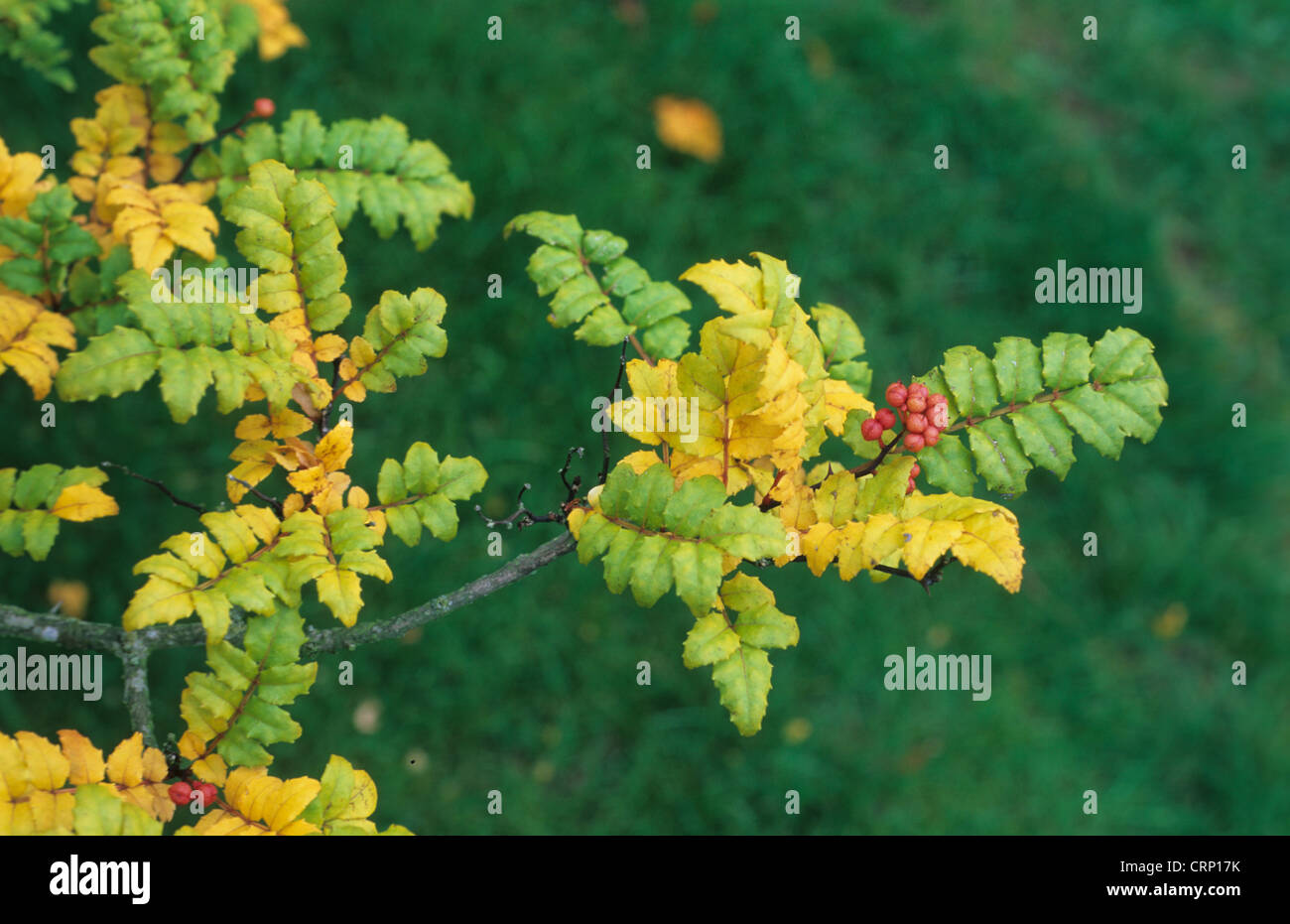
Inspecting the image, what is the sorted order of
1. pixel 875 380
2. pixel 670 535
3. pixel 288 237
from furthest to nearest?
pixel 875 380, pixel 288 237, pixel 670 535

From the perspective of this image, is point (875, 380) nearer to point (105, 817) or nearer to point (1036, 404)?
point (1036, 404)

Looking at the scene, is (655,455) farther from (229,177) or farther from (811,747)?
(811,747)

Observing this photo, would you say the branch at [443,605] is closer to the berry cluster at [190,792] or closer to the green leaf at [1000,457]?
the berry cluster at [190,792]

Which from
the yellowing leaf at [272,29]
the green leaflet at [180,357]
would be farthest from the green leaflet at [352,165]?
the green leaflet at [180,357]

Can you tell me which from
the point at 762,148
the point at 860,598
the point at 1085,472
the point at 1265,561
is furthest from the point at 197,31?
the point at 1265,561

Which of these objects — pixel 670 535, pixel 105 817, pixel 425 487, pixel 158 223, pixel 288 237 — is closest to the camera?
pixel 105 817

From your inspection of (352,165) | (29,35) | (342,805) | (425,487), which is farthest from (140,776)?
(29,35)

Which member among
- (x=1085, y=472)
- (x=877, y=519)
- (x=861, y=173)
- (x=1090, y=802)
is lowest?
(x=1090, y=802)
